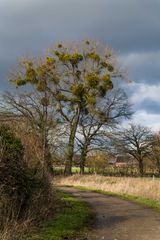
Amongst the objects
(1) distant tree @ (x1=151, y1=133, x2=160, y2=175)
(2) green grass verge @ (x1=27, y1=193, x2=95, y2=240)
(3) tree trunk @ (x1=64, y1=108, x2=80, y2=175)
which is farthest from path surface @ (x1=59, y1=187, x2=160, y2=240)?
(1) distant tree @ (x1=151, y1=133, x2=160, y2=175)

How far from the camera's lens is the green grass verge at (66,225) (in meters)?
9.63

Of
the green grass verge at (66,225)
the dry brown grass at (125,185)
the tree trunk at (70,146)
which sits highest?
the tree trunk at (70,146)

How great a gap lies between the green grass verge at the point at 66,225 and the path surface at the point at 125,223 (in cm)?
34

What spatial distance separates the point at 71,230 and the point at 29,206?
147 centimetres

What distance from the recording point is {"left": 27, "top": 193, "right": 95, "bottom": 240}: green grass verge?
31.6 feet

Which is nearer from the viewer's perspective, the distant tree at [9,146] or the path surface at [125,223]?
the path surface at [125,223]

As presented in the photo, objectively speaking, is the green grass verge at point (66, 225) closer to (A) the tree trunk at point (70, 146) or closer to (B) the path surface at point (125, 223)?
(B) the path surface at point (125, 223)

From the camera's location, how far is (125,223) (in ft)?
40.8

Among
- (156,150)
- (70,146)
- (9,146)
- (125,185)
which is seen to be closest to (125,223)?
(9,146)

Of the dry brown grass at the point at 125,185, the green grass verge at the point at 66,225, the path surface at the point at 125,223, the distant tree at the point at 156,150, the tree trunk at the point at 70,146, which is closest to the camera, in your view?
the green grass verge at the point at 66,225

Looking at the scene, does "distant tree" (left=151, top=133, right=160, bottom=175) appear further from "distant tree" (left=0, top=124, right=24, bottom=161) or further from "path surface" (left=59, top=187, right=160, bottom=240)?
"distant tree" (left=0, top=124, right=24, bottom=161)

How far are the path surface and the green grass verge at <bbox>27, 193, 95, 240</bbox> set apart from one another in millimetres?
336

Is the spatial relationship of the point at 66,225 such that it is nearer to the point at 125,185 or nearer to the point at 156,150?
the point at 125,185

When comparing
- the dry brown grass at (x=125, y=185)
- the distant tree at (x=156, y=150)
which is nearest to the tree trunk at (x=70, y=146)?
the dry brown grass at (x=125, y=185)
